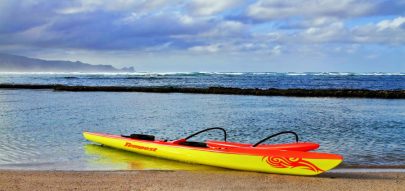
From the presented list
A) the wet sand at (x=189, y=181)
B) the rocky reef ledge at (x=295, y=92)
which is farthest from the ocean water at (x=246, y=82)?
the wet sand at (x=189, y=181)

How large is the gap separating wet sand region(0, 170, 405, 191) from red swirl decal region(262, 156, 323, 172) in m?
0.20

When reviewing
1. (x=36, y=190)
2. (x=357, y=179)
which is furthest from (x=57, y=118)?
(x=357, y=179)

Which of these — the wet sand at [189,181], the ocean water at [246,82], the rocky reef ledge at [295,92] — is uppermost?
the ocean water at [246,82]

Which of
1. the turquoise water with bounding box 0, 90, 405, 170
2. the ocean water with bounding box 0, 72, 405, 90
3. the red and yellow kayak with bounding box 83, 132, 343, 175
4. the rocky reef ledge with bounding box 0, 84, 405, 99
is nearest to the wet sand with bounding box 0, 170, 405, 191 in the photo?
the red and yellow kayak with bounding box 83, 132, 343, 175

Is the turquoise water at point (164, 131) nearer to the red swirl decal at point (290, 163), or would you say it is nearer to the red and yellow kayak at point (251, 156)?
the red and yellow kayak at point (251, 156)

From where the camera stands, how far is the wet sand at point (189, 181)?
8648 millimetres

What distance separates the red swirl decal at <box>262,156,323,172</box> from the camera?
384 inches

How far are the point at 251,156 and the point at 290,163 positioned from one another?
2.87 ft

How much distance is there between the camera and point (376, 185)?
349 inches

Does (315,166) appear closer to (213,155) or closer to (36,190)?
(213,155)

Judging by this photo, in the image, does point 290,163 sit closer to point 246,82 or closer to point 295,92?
point 295,92

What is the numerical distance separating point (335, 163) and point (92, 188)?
14.7 feet

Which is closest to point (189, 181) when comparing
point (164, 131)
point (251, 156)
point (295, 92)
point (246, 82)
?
point (251, 156)

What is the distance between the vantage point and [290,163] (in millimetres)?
9922
